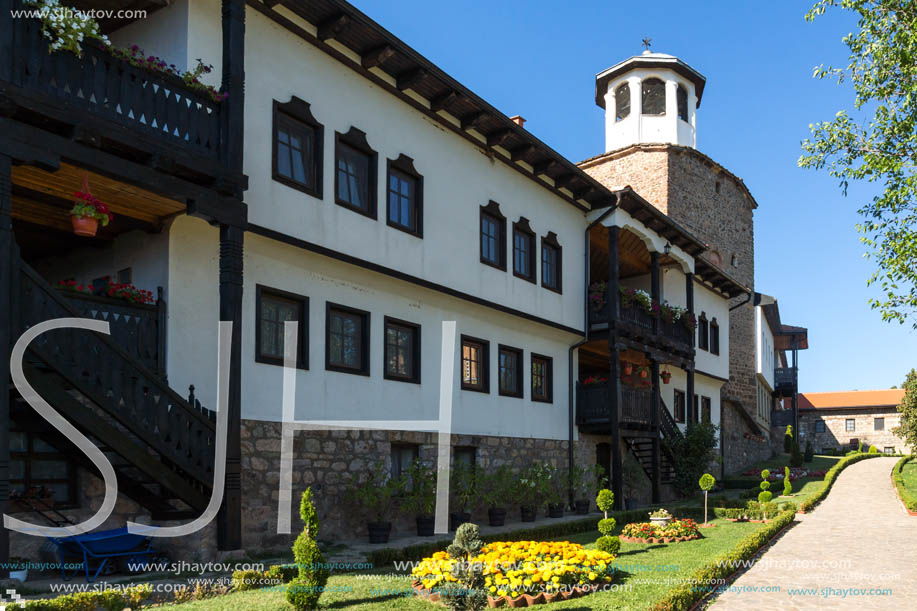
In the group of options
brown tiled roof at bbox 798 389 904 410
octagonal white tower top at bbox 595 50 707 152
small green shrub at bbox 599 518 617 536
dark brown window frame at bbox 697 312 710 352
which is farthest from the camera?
brown tiled roof at bbox 798 389 904 410

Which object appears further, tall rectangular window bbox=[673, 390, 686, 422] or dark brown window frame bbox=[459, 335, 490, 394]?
tall rectangular window bbox=[673, 390, 686, 422]

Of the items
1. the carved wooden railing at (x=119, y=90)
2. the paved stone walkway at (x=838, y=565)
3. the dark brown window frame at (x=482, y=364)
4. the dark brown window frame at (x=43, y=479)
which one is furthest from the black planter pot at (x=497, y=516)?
the carved wooden railing at (x=119, y=90)

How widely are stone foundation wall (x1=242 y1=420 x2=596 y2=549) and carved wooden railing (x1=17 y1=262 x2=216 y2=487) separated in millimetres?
1481

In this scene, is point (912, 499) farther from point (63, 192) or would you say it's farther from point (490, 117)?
point (63, 192)

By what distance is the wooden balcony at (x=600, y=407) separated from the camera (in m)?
21.1

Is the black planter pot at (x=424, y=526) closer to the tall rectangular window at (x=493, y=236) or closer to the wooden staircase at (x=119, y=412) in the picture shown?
the wooden staircase at (x=119, y=412)

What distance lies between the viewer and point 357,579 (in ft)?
33.5

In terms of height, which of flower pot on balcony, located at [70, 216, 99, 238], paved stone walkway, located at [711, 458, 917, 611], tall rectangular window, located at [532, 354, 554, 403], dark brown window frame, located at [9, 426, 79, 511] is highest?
flower pot on balcony, located at [70, 216, 99, 238]

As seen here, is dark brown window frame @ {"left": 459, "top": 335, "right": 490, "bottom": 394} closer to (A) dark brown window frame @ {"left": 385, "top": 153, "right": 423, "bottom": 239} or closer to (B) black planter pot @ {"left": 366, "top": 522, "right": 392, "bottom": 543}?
(A) dark brown window frame @ {"left": 385, "top": 153, "right": 423, "bottom": 239}

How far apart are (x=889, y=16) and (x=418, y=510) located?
11.8m

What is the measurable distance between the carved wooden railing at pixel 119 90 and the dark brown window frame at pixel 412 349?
203 inches

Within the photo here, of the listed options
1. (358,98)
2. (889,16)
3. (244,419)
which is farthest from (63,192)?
(889,16)

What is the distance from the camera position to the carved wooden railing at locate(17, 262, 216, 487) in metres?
8.99

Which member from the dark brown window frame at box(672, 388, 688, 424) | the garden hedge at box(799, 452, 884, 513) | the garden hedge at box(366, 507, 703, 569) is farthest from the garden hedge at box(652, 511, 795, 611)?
the dark brown window frame at box(672, 388, 688, 424)
